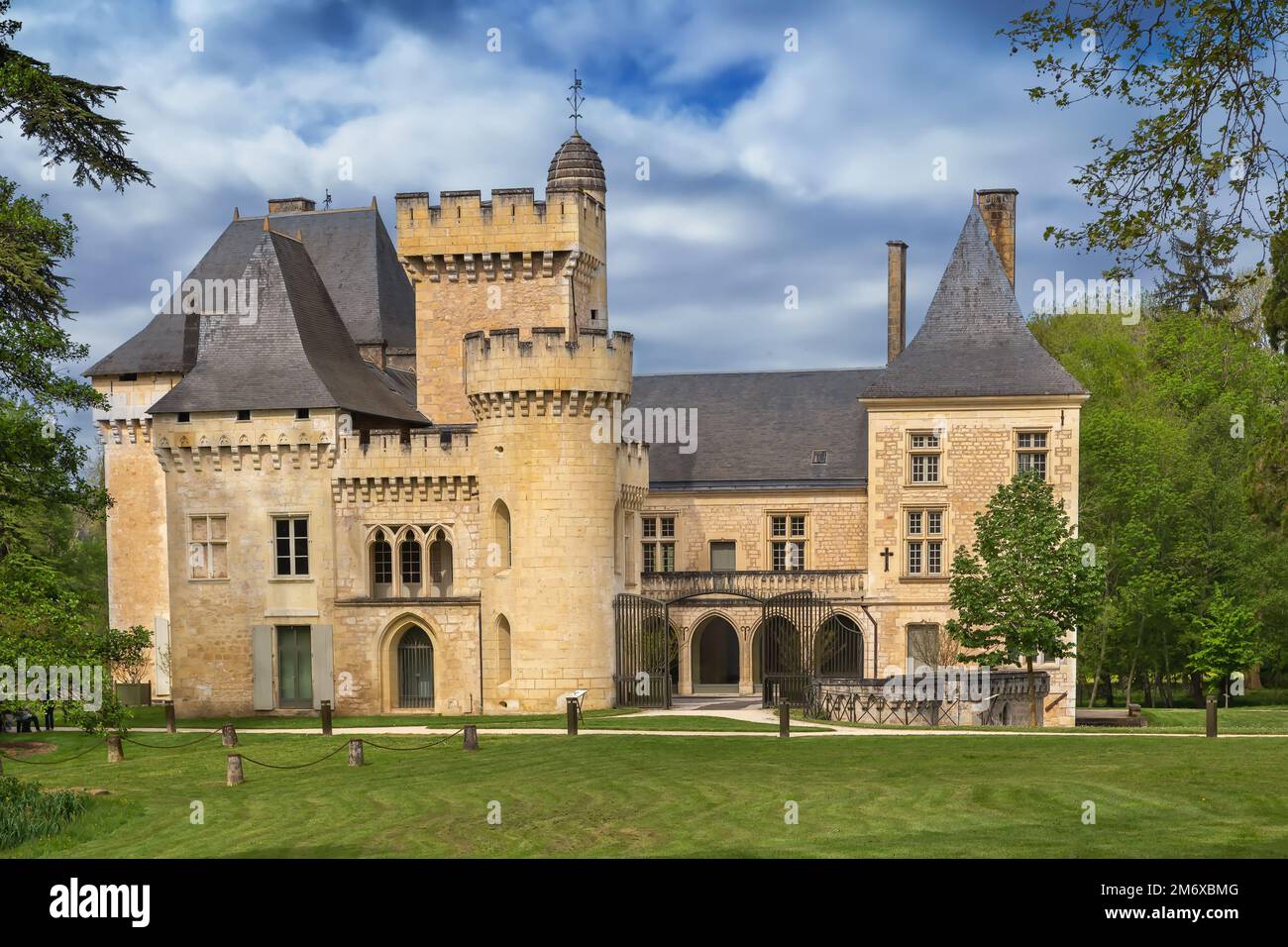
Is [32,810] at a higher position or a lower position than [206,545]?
lower

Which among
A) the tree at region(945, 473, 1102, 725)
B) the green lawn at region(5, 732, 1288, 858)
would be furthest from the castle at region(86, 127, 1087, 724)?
the green lawn at region(5, 732, 1288, 858)

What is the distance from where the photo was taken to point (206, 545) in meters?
37.4

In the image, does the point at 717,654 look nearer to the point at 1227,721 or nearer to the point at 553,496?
the point at 553,496

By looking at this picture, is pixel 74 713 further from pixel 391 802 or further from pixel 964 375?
pixel 964 375

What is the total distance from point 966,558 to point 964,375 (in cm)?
866

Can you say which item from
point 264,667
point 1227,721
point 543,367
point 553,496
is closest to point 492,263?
point 543,367

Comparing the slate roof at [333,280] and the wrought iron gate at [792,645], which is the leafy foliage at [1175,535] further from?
the slate roof at [333,280]

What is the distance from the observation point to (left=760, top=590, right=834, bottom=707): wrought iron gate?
36406 mm

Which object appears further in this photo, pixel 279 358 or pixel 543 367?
pixel 279 358

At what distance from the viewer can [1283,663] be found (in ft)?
174

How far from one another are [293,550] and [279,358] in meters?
4.73

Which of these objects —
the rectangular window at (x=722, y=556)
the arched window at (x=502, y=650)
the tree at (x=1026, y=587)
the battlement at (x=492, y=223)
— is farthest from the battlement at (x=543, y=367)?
the rectangular window at (x=722, y=556)

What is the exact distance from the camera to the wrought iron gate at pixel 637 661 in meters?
35.9

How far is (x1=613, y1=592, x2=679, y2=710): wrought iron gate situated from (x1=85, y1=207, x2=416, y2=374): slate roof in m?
11.7
